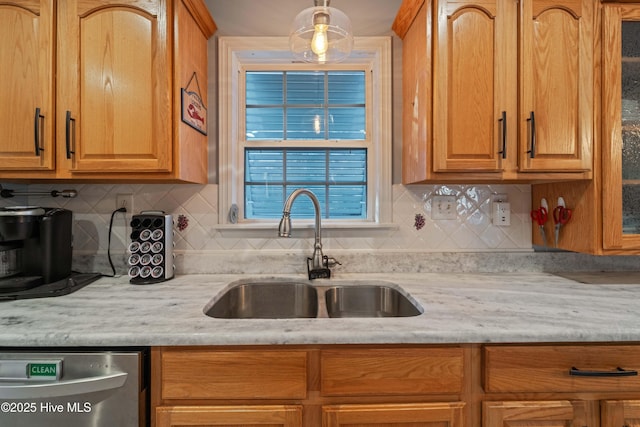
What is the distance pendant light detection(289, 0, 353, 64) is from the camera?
3.82 feet

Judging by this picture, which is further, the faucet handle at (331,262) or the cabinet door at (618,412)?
the faucet handle at (331,262)

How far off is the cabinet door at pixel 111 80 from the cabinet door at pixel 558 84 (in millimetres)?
1432

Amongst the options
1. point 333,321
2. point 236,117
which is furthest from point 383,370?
point 236,117

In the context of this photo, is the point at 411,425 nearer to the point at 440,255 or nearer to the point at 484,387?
the point at 484,387

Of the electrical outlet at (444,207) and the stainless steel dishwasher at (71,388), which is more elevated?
the electrical outlet at (444,207)

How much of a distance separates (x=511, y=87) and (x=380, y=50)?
0.68 metres

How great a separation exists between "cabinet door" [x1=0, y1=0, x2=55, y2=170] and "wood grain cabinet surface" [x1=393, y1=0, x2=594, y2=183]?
1.50 metres

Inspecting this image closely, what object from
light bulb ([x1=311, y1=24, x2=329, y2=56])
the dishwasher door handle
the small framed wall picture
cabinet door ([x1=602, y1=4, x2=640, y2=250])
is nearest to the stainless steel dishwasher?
the dishwasher door handle

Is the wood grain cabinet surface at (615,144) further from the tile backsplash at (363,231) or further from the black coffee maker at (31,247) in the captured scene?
the black coffee maker at (31,247)

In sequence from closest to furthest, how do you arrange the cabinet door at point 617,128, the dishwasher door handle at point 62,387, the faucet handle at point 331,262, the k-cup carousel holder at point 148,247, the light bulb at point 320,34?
the dishwasher door handle at point 62,387 < the light bulb at point 320,34 < the cabinet door at point 617,128 < the k-cup carousel holder at point 148,247 < the faucet handle at point 331,262

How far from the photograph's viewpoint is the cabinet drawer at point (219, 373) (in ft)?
2.97

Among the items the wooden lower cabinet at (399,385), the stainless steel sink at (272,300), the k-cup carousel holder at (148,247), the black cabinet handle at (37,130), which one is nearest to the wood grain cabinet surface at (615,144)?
the wooden lower cabinet at (399,385)

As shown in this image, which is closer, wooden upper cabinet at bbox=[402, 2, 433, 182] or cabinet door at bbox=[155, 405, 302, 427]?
cabinet door at bbox=[155, 405, 302, 427]

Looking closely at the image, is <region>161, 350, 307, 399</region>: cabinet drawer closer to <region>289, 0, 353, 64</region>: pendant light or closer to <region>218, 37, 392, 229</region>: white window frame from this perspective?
<region>218, 37, 392, 229</region>: white window frame
